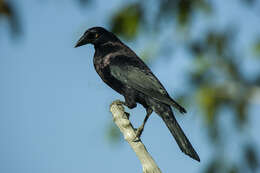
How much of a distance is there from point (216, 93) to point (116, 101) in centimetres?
334

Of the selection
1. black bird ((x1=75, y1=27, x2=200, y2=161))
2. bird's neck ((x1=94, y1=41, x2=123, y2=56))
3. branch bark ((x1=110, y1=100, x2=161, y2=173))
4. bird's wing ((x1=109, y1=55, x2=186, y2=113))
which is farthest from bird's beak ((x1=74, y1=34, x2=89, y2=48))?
branch bark ((x1=110, y1=100, x2=161, y2=173))

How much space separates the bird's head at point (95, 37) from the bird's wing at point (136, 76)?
1.35 ft

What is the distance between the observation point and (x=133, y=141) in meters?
4.94

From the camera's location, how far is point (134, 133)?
512 cm

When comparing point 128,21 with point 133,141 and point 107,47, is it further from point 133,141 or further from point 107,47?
point 133,141

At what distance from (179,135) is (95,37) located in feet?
6.41

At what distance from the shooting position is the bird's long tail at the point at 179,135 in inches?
218

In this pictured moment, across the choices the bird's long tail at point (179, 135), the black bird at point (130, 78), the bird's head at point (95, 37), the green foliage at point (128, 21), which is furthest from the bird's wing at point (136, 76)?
the green foliage at point (128, 21)

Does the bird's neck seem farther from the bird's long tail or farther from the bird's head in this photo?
the bird's long tail

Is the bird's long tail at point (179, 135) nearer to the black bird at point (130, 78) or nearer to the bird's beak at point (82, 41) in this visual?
the black bird at point (130, 78)

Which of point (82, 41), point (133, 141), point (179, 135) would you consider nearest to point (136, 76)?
point (82, 41)

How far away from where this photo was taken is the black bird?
235 inches

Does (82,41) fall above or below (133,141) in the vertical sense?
above

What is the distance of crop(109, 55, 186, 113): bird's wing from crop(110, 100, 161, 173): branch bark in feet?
1.51
